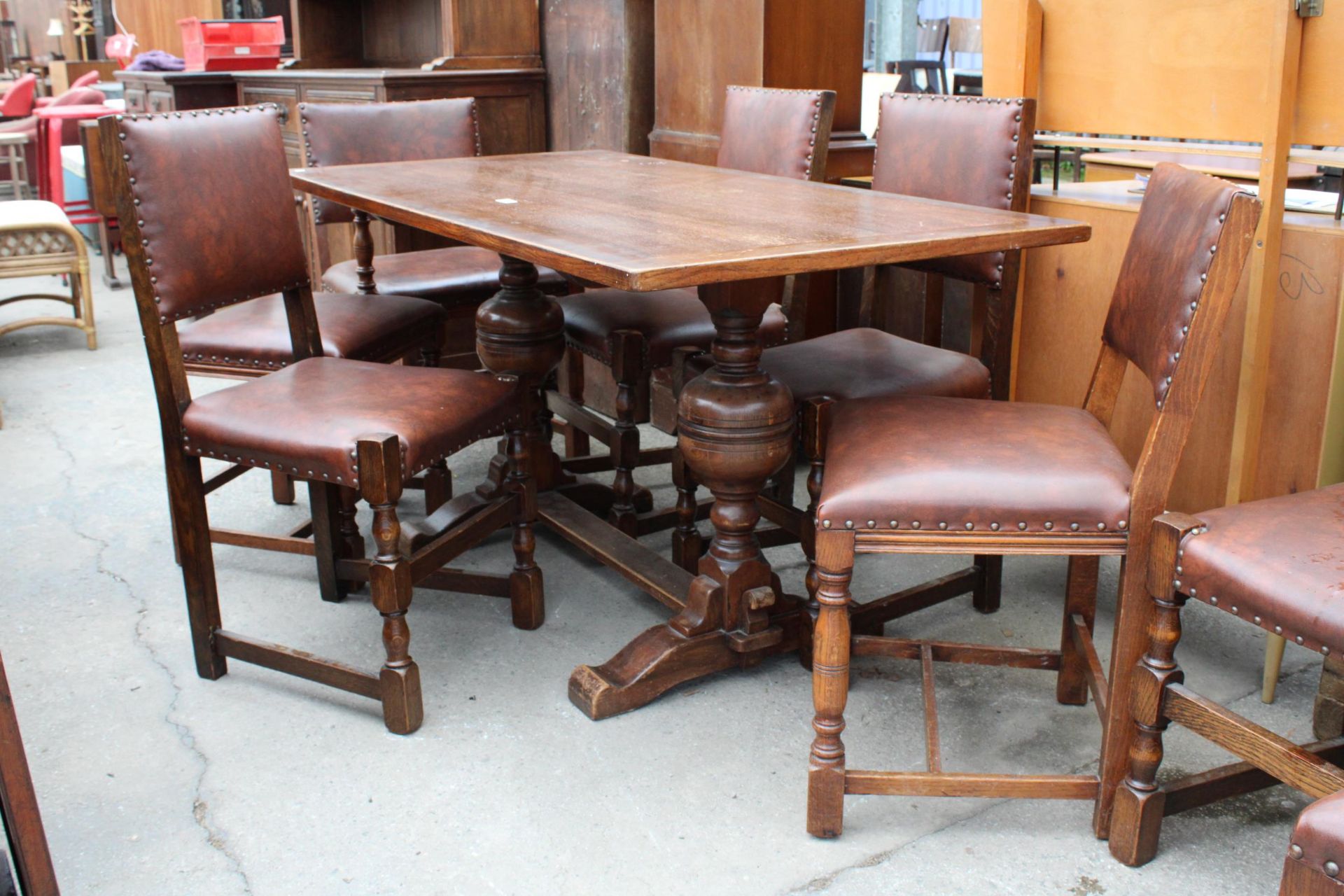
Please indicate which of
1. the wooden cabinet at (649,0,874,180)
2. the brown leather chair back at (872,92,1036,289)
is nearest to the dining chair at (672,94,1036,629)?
the brown leather chair back at (872,92,1036,289)

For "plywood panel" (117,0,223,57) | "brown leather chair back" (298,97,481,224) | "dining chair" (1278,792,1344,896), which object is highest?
"plywood panel" (117,0,223,57)

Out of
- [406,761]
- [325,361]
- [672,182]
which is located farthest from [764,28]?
[406,761]

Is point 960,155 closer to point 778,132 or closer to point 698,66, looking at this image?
point 778,132

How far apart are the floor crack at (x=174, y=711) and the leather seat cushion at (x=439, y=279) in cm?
89

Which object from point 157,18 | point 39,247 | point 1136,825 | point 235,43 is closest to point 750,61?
point 1136,825

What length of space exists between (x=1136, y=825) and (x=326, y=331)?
1912 millimetres

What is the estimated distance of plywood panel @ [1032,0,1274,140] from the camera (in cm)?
224

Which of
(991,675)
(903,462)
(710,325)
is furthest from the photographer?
(710,325)

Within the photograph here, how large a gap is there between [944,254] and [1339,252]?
0.88 metres

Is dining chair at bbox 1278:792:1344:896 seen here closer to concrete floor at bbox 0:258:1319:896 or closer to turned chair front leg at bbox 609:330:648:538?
concrete floor at bbox 0:258:1319:896

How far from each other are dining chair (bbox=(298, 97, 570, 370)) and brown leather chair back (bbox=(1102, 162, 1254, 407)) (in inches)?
68.5

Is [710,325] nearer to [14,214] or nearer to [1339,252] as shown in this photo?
[1339,252]

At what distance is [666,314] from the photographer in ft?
9.27

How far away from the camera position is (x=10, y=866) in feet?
5.35
